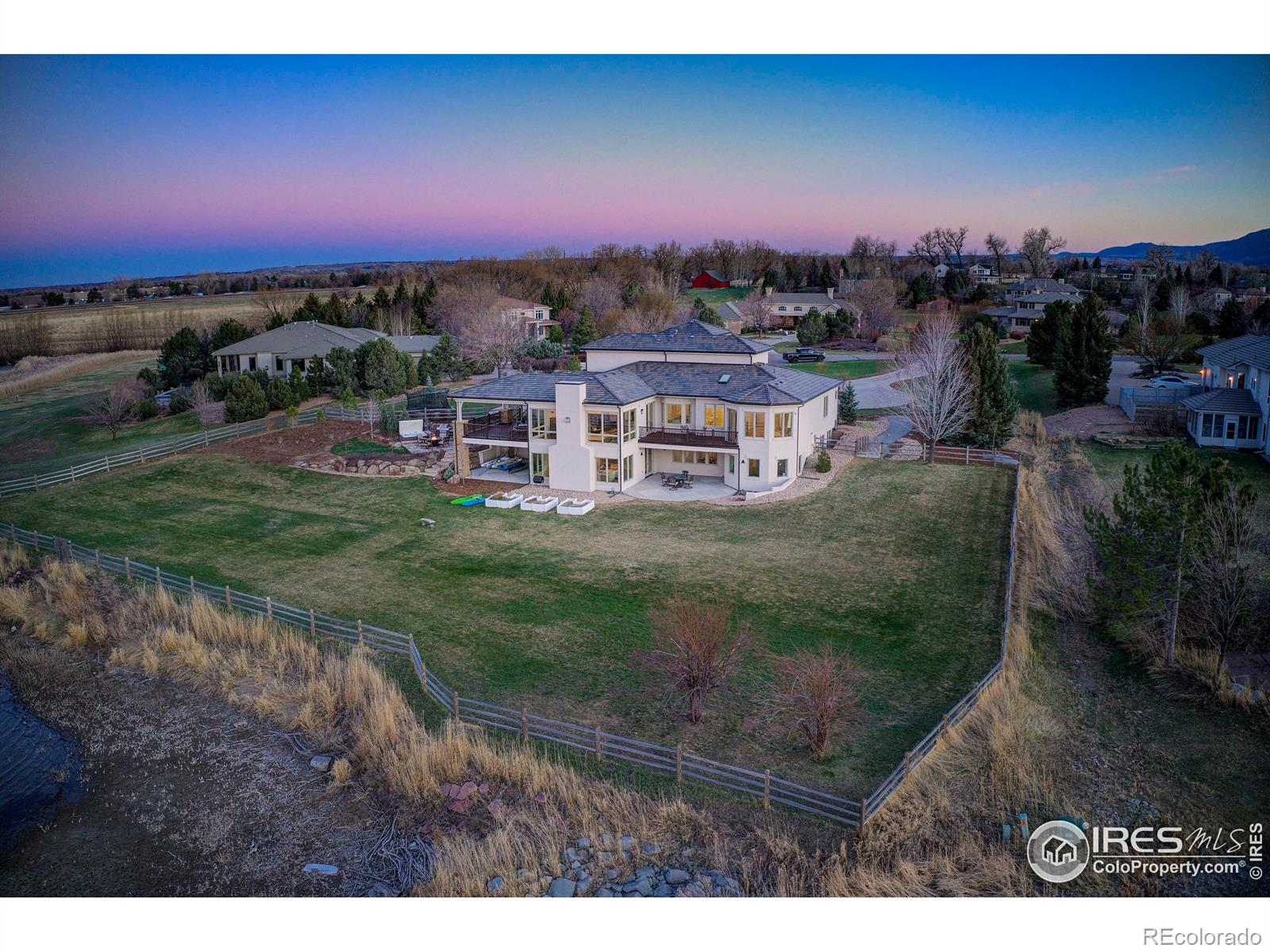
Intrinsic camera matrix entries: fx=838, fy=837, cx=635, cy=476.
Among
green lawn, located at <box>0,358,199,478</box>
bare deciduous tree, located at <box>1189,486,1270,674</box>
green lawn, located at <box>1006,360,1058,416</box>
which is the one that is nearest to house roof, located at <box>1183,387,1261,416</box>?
green lawn, located at <box>1006,360,1058,416</box>

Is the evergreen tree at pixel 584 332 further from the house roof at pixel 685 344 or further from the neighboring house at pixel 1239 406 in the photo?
the neighboring house at pixel 1239 406

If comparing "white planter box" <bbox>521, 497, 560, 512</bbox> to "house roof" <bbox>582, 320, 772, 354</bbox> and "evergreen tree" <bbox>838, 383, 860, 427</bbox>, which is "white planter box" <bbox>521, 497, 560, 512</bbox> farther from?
"evergreen tree" <bbox>838, 383, 860, 427</bbox>

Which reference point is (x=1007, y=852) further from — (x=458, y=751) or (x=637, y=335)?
(x=637, y=335)

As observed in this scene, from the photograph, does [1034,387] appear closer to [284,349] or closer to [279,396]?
[279,396]

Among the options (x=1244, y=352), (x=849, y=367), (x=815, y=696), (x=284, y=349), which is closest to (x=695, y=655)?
(x=815, y=696)

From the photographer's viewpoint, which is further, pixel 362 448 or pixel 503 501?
pixel 362 448

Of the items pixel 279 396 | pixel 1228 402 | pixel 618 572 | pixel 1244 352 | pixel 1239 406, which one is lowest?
pixel 618 572
